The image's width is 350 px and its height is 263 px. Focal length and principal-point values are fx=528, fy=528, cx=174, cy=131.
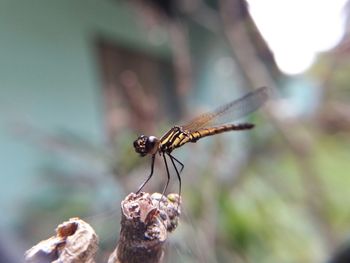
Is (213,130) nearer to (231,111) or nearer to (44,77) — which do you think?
(231,111)

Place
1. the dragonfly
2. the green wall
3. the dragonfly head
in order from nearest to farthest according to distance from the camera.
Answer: the dragonfly head < the dragonfly < the green wall

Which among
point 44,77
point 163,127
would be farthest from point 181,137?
point 44,77

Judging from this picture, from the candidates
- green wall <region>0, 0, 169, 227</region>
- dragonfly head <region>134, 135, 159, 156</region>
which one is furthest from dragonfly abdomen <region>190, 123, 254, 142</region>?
green wall <region>0, 0, 169, 227</region>

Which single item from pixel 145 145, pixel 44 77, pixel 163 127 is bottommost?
pixel 145 145

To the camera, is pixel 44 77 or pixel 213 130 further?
pixel 44 77

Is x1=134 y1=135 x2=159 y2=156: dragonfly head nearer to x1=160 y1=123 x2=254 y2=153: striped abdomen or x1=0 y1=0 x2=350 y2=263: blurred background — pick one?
x1=160 y1=123 x2=254 y2=153: striped abdomen

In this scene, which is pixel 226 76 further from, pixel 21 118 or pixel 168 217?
pixel 168 217
